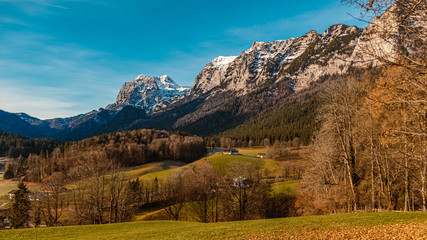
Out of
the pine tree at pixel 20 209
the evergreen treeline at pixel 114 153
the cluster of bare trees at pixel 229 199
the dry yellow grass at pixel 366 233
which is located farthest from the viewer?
the evergreen treeline at pixel 114 153

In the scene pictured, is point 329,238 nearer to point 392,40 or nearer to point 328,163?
point 392,40

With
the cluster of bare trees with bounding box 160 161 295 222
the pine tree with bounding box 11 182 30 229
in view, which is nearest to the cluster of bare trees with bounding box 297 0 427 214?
the cluster of bare trees with bounding box 160 161 295 222

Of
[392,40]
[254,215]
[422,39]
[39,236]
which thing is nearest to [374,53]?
[392,40]

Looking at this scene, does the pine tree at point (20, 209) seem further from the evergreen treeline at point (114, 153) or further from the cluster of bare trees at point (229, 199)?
the evergreen treeline at point (114, 153)

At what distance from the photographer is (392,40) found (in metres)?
7.92

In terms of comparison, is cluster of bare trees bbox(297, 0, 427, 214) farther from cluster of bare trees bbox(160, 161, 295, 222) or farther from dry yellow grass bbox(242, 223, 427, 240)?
cluster of bare trees bbox(160, 161, 295, 222)

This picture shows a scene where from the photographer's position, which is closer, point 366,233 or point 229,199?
point 366,233

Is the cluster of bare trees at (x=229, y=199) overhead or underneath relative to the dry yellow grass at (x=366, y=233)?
underneath

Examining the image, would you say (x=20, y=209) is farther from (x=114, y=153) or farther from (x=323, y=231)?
(x=114, y=153)

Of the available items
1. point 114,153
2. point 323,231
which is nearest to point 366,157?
point 323,231

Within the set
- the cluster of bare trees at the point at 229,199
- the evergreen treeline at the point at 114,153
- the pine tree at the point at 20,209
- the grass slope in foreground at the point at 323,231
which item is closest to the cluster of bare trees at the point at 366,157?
the grass slope in foreground at the point at 323,231

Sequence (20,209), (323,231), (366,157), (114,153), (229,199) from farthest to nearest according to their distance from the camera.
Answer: (114,153) → (229,199) → (20,209) → (366,157) → (323,231)

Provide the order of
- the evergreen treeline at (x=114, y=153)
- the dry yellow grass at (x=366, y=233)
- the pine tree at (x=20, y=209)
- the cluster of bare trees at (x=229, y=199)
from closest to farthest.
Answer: the dry yellow grass at (x=366, y=233) → the pine tree at (x=20, y=209) → the cluster of bare trees at (x=229, y=199) → the evergreen treeline at (x=114, y=153)

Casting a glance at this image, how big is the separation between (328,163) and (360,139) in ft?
18.2
